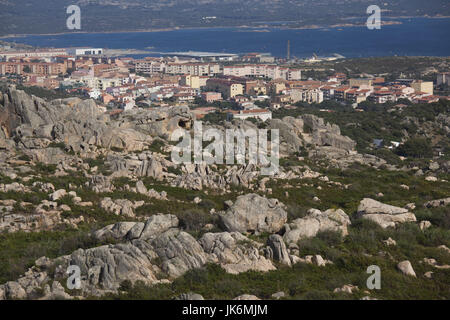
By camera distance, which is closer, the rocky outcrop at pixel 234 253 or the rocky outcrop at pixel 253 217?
the rocky outcrop at pixel 234 253

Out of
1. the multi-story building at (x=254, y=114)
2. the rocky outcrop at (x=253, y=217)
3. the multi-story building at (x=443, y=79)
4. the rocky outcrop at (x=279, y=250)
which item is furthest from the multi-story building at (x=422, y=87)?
the rocky outcrop at (x=279, y=250)

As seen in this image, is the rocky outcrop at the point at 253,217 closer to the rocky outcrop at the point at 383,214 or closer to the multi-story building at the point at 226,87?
the rocky outcrop at the point at 383,214

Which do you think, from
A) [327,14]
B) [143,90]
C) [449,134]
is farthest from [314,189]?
[327,14]

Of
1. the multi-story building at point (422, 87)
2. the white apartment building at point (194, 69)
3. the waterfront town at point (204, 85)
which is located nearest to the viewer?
the waterfront town at point (204, 85)

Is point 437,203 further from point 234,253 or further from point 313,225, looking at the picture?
point 234,253

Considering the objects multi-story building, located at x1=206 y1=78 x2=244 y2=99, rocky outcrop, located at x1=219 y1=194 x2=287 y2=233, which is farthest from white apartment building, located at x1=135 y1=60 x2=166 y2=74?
rocky outcrop, located at x1=219 y1=194 x2=287 y2=233

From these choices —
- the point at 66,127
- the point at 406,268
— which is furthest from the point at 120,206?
the point at 406,268
